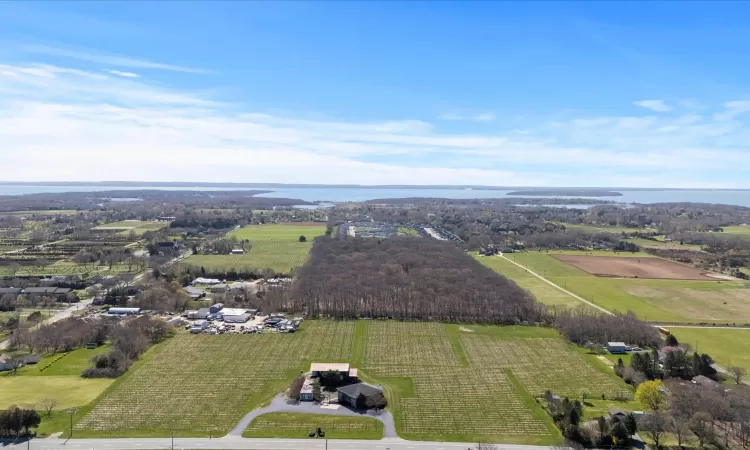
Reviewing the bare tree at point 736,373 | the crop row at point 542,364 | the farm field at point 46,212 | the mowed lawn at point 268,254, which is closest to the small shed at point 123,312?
the mowed lawn at point 268,254

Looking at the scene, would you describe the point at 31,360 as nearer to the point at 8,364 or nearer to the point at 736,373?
the point at 8,364

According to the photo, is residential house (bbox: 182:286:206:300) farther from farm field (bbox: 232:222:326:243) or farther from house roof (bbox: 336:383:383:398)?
farm field (bbox: 232:222:326:243)

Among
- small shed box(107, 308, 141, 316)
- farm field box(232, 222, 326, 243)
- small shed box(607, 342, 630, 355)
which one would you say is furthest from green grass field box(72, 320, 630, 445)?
farm field box(232, 222, 326, 243)

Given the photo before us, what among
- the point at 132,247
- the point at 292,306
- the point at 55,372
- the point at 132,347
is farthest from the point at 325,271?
the point at 132,247

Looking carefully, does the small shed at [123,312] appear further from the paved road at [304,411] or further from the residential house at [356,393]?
the residential house at [356,393]

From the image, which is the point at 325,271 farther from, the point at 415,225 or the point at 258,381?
the point at 415,225

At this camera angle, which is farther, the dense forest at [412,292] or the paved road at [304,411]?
the dense forest at [412,292]

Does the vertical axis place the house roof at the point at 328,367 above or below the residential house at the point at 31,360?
above
